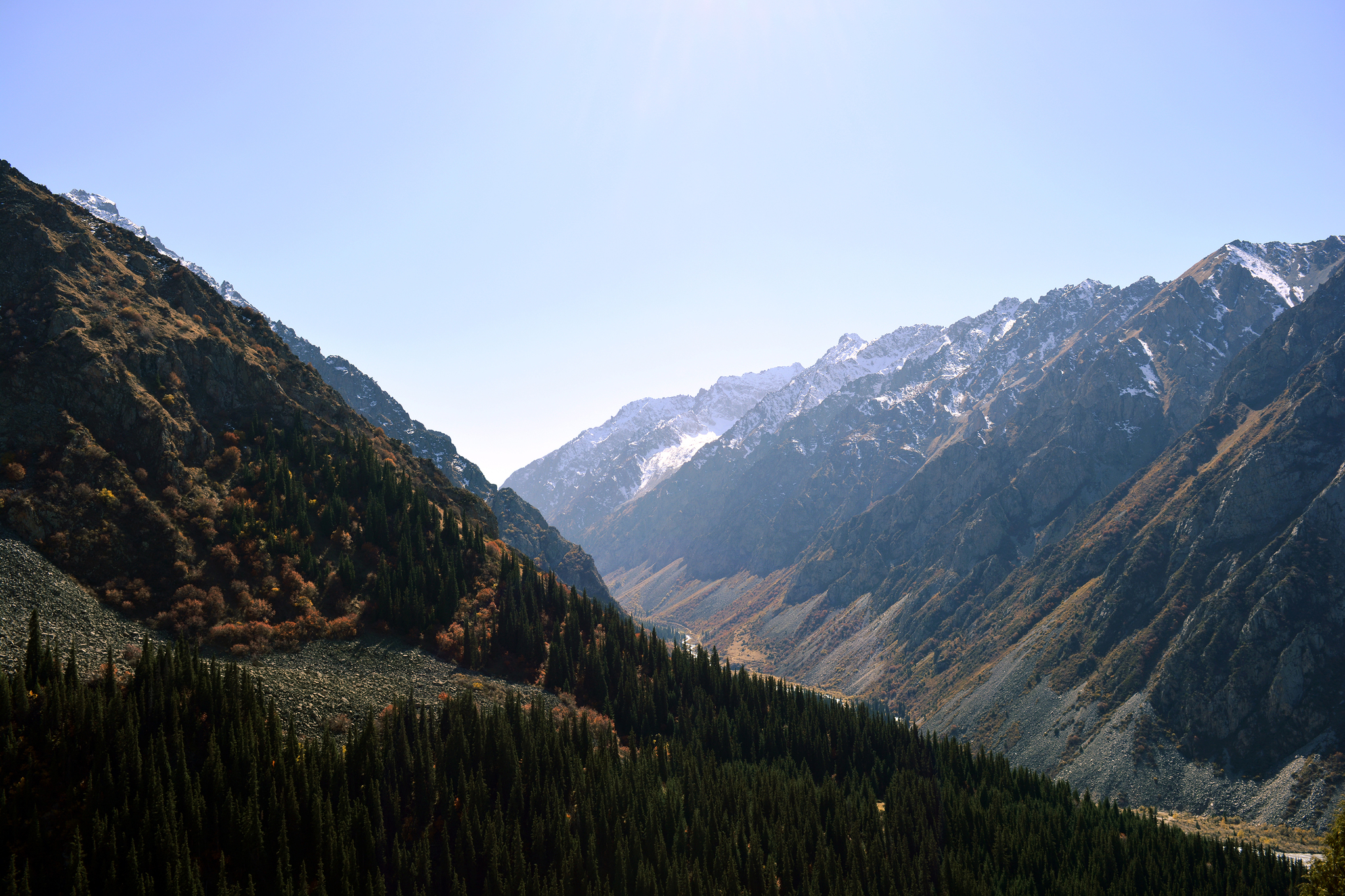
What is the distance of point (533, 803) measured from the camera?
69.9 meters

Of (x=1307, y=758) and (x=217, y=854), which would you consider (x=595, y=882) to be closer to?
(x=217, y=854)

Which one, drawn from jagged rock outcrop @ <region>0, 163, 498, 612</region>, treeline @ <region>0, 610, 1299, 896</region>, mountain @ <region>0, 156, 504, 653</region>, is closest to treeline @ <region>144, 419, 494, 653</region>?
mountain @ <region>0, 156, 504, 653</region>

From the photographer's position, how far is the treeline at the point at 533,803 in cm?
4775

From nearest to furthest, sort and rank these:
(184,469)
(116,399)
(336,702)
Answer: (336,702) → (116,399) → (184,469)

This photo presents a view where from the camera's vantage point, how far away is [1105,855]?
98625 mm

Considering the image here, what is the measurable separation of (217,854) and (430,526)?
7331 centimetres

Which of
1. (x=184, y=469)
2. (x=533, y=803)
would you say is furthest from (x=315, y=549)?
(x=533, y=803)

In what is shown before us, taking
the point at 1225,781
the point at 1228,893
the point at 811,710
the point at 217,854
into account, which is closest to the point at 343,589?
the point at 217,854

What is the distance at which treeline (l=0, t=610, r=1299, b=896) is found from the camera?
47.8 metres

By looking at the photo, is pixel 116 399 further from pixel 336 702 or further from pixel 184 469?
pixel 336 702

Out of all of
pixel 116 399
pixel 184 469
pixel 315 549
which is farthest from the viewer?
pixel 315 549

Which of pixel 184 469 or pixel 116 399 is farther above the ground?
pixel 116 399

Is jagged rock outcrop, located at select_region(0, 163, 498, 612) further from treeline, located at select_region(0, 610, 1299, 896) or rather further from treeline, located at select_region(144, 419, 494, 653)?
treeline, located at select_region(0, 610, 1299, 896)

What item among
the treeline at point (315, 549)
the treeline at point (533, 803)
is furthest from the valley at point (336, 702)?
the treeline at point (315, 549)
